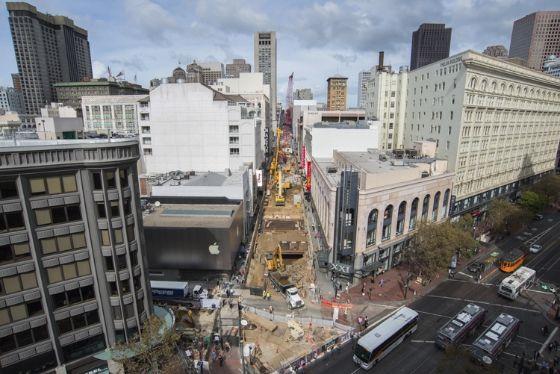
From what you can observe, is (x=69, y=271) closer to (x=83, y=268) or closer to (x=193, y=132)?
(x=83, y=268)

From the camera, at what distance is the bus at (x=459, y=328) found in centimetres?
3694

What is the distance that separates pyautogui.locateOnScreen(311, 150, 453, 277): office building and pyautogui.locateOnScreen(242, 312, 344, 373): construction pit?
14.2 m

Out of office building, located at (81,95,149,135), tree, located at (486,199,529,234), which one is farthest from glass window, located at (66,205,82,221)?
office building, located at (81,95,149,135)

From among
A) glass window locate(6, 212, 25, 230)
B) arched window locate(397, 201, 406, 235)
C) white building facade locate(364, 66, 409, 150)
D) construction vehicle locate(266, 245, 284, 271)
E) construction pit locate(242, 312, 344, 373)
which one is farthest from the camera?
white building facade locate(364, 66, 409, 150)

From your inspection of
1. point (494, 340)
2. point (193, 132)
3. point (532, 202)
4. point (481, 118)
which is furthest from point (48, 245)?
point (532, 202)

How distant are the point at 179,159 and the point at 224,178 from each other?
19345mm

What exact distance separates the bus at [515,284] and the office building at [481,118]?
2513 cm

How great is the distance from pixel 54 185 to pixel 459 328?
4508 centimetres

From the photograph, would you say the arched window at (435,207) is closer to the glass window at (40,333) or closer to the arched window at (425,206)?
the arched window at (425,206)

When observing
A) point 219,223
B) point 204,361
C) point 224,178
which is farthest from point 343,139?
point 204,361

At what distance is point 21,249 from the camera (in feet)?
84.8

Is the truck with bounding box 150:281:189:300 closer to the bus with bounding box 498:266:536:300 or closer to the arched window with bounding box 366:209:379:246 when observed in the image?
the arched window with bounding box 366:209:379:246

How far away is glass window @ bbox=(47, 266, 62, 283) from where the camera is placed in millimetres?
27434

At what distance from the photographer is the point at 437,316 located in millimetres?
45062
